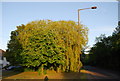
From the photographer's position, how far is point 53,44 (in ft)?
68.4

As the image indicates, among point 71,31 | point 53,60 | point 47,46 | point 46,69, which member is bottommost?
point 46,69

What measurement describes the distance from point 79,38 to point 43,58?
5.81 metres

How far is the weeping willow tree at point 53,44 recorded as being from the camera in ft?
67.7

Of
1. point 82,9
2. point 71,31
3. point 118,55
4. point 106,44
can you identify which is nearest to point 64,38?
point 71,31

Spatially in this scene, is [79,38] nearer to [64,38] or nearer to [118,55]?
[64,38]

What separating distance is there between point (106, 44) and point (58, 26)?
3482 centimetres

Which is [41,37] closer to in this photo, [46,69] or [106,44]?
[46,69]

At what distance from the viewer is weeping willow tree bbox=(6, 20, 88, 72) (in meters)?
20.6

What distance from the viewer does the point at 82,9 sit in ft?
65.4

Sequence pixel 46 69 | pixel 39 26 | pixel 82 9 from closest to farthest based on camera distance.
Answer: pixel 82 9 < pixel 39 26 < pixel 46 69

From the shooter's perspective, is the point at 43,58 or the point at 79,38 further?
the point at 79,38

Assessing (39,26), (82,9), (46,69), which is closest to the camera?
(82,9)

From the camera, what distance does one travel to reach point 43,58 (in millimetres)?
20391

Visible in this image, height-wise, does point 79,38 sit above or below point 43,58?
above
